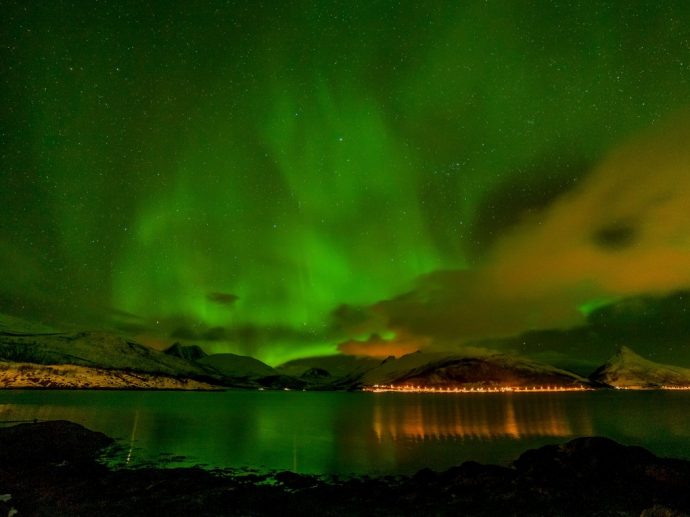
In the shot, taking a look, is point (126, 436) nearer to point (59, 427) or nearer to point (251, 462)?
point (59, 427)

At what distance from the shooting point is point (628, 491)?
25.8 meters

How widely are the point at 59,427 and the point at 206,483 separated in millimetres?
30697

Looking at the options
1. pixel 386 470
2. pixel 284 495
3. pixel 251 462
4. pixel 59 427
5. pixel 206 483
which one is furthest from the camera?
pixel 59 427

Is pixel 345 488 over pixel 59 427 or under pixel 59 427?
under

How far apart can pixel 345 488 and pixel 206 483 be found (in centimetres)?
872

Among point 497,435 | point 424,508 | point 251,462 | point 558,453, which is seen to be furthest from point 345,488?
point 497,435

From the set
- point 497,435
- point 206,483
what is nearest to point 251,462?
point 206,483

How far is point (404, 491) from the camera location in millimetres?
29000

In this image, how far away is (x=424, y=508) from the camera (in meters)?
24.9

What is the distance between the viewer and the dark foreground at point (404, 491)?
78.6 ft

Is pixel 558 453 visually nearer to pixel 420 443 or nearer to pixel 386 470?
pixel 386 470

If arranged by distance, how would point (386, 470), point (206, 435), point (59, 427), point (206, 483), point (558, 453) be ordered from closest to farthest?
1. point (206, 483)
2. point (558, 453)
3. point (386, 470)
4. point (59, 427)
5. point (206, 435)

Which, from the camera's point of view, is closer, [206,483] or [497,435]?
[206,483]

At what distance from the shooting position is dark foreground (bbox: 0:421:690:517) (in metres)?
24.0
